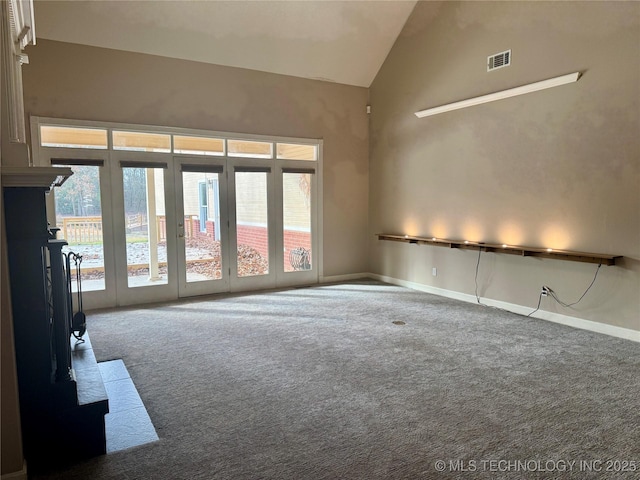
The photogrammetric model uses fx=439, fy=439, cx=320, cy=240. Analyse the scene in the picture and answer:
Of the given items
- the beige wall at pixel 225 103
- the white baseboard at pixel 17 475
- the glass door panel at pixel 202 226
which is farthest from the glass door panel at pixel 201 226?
the white baseboard at pixel 17 475

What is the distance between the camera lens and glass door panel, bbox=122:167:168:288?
5961 mm

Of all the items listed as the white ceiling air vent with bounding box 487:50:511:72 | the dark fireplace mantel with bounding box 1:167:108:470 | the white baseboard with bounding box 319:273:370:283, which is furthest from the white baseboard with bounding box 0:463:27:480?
the white ceiling air vent with bounding box 487:50:511:72

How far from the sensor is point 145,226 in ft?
19.9

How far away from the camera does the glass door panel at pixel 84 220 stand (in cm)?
553

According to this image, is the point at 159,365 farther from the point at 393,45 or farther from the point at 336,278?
the point at 393,45

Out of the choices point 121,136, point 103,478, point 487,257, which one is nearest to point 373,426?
point 103,478

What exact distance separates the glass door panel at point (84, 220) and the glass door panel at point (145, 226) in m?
0.35

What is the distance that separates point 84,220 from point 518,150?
5.58m

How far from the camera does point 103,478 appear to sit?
90.0 inches

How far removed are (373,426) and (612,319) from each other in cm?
335

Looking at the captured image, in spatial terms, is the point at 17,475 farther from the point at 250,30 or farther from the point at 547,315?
the point at 250,30

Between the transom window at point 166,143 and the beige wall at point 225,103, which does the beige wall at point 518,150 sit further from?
the transom window at point 166,143

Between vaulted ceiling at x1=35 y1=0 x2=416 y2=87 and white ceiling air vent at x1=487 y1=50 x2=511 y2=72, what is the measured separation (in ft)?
5.74

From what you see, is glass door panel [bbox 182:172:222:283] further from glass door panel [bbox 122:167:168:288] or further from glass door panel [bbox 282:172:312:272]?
glass door panel [bbox 282:172:312:272]
